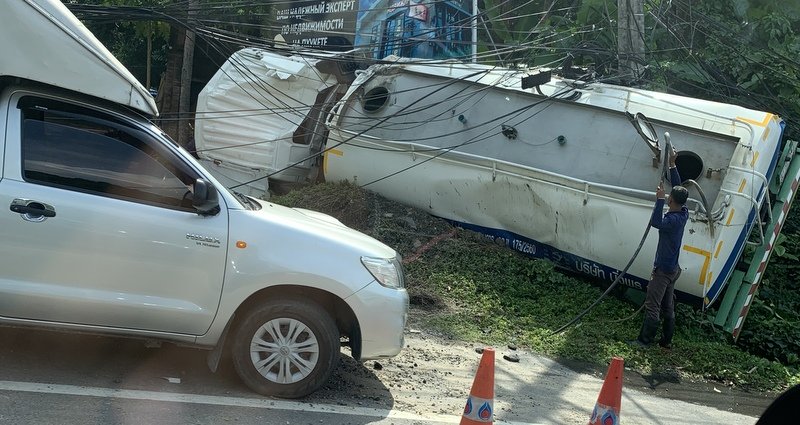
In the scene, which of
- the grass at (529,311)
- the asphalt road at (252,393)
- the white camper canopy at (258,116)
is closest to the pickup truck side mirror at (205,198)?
the asphalt road at (252,393)

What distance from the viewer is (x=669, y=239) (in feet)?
26.7

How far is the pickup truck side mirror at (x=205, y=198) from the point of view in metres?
5.02

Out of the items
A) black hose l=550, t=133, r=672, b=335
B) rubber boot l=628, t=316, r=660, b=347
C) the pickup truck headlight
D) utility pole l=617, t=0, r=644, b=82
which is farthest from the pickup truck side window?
utility pole l=617, t=0, r=644, b=82

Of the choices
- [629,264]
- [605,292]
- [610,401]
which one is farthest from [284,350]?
[629,264]

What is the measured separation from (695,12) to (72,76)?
1075 centimetres

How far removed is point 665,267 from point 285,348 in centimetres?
461

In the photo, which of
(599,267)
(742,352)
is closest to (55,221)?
(599,267)

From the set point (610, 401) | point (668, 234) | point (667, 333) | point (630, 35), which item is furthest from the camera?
point (630, 35)

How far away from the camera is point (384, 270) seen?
5.45 metres

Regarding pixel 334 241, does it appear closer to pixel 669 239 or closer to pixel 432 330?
pixel 432 330

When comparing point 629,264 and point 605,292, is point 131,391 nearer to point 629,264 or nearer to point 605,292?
point 605,292

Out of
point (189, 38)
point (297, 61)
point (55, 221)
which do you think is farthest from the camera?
point (189, 38)

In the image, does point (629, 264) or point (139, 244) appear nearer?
point (139, 244)

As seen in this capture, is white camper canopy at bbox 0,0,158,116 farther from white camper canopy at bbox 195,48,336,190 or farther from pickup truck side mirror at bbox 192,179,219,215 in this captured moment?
white camper canopy at bbox 195,48,336,190
